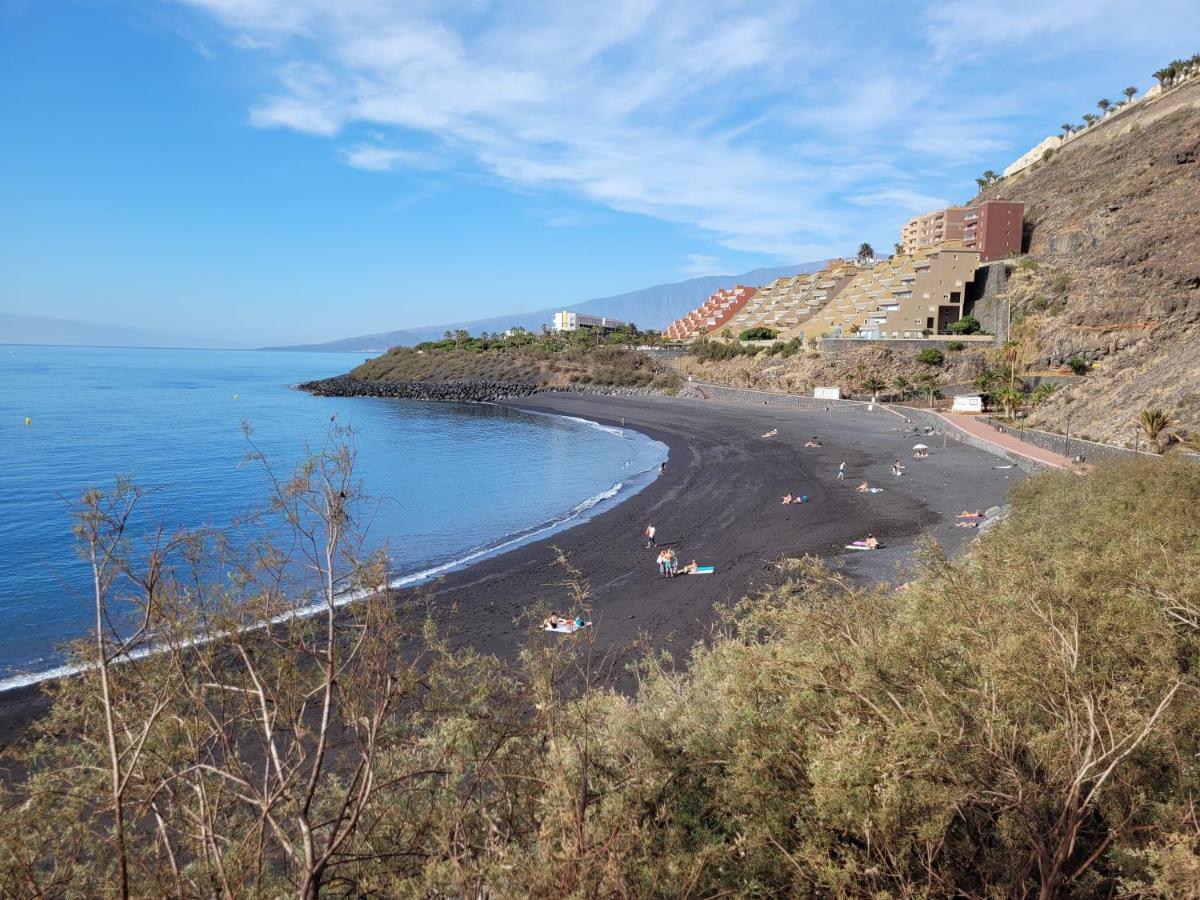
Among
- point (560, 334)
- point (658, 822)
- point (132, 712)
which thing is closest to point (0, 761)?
point (132, 712)

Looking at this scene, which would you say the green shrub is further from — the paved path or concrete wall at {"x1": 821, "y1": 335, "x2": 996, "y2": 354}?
the paved path

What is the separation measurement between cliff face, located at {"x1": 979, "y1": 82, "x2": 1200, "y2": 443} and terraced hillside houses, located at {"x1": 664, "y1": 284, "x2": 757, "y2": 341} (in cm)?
4295

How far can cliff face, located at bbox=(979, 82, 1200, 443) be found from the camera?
31.8m

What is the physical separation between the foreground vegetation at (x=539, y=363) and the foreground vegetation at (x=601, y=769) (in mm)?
72260

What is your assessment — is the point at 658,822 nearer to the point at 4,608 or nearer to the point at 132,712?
the point at 132,712

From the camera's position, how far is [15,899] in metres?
3.71

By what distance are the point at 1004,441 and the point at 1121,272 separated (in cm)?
2193

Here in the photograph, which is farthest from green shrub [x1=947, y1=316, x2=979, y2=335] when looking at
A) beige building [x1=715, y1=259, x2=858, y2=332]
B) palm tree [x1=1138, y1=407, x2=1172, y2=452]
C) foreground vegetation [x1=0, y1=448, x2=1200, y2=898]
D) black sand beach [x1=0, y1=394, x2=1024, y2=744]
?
foreground vegetation [x1=0, y1=448, x2=1200, y2=898]

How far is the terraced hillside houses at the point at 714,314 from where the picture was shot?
10731cm

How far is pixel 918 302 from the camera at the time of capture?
6550 centimetres

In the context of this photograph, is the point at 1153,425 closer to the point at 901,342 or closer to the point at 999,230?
the point at 901,342

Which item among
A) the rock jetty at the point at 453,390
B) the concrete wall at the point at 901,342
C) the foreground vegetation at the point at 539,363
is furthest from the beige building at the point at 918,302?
the rock jetty at the point at 453,390

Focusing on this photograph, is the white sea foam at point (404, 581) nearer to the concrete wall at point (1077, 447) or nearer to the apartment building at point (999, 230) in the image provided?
the concrete wall at point (1077, 447)

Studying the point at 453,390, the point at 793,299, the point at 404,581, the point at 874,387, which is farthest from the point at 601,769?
the point at 793,299
